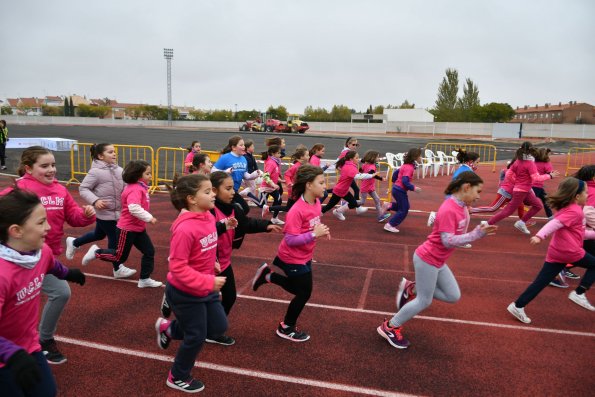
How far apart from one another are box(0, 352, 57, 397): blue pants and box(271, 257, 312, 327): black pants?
7.13 ft

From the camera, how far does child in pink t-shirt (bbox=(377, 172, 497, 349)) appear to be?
4.21m

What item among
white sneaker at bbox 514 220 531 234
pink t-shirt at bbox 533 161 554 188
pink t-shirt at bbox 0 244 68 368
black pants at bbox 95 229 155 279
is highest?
pink t-shirt at bbox 533 161 554 188

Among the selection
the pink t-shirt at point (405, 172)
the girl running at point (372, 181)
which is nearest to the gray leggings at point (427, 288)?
the pink t-shirt at point (405, 172)

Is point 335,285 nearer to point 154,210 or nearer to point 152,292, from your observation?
point 152,292

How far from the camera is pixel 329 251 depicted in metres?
7.86

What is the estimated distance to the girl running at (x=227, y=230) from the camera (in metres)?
4.24

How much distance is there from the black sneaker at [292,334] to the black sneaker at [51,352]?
2.07 meters

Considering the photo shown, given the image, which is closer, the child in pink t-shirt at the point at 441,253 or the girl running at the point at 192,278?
the girl running at the point at 192,278

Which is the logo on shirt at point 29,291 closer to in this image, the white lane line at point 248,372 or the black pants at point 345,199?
the white lane line at point 248,372

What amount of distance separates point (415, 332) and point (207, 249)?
2.65m

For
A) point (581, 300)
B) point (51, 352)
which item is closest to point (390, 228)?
point (581, 300)

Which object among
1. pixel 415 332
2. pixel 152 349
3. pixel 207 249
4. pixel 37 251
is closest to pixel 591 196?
pixel 415 332

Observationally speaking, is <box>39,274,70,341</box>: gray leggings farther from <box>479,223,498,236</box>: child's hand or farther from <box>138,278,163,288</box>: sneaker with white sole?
<box>479,223,498,236</box>: child's hand

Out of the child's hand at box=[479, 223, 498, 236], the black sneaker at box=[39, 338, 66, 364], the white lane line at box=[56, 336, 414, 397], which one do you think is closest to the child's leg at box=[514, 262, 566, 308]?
the child's hand at box=[479, 223, 498, 236]
